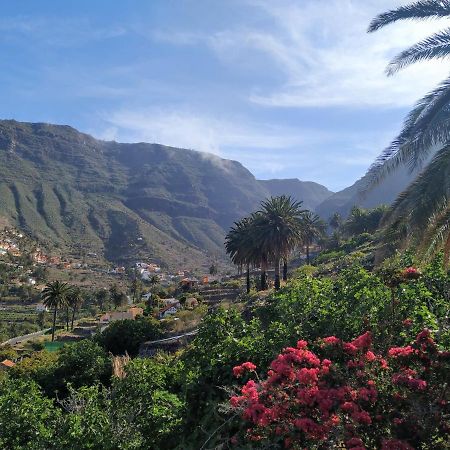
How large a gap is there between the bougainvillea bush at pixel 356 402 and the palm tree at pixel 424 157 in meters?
2.49

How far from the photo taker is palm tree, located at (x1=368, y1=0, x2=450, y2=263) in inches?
290

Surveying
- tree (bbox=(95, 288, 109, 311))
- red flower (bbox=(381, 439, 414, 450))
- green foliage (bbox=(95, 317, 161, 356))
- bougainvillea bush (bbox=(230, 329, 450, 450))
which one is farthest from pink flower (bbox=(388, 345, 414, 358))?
tree (bbox=(95, 288, 109, 311))

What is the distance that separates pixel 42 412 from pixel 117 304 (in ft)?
248

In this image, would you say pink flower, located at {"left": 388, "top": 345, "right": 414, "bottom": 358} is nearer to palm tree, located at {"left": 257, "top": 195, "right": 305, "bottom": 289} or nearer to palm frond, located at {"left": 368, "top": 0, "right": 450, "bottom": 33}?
palm frond, located at {"left": 368, "top": 0, "right": 450, "bottom": 33}

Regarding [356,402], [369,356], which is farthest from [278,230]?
[356,402]

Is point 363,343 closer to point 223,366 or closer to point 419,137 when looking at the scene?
point 223,366

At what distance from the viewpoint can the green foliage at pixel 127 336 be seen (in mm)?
35438

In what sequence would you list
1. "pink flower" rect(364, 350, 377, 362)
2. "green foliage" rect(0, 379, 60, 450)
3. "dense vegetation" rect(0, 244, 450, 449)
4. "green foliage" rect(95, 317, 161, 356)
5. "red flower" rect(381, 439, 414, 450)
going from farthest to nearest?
"green foliage" rect(95, 317, 161, 356) < "green foliage" rect(0, 379, 60, 450) < "dense vegetation" rect(0, 244, 450, 449) < "pink flower" rect(364, 350, 377, 362) < "red flower" rect(381, 439, 414, 450)

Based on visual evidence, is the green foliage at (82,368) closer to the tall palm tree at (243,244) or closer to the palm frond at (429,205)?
the tall palm tree at (243,244)

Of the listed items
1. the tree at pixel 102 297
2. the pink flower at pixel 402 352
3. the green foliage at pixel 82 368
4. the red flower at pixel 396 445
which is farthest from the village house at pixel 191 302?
the red flower at pixel 396 445

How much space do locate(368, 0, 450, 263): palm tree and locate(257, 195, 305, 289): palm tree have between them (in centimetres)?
3005

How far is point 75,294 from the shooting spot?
6975cm

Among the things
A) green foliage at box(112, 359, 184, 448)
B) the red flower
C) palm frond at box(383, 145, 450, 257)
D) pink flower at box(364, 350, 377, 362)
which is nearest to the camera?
the red flower

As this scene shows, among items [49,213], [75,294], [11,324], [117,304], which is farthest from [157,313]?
[49,213]
